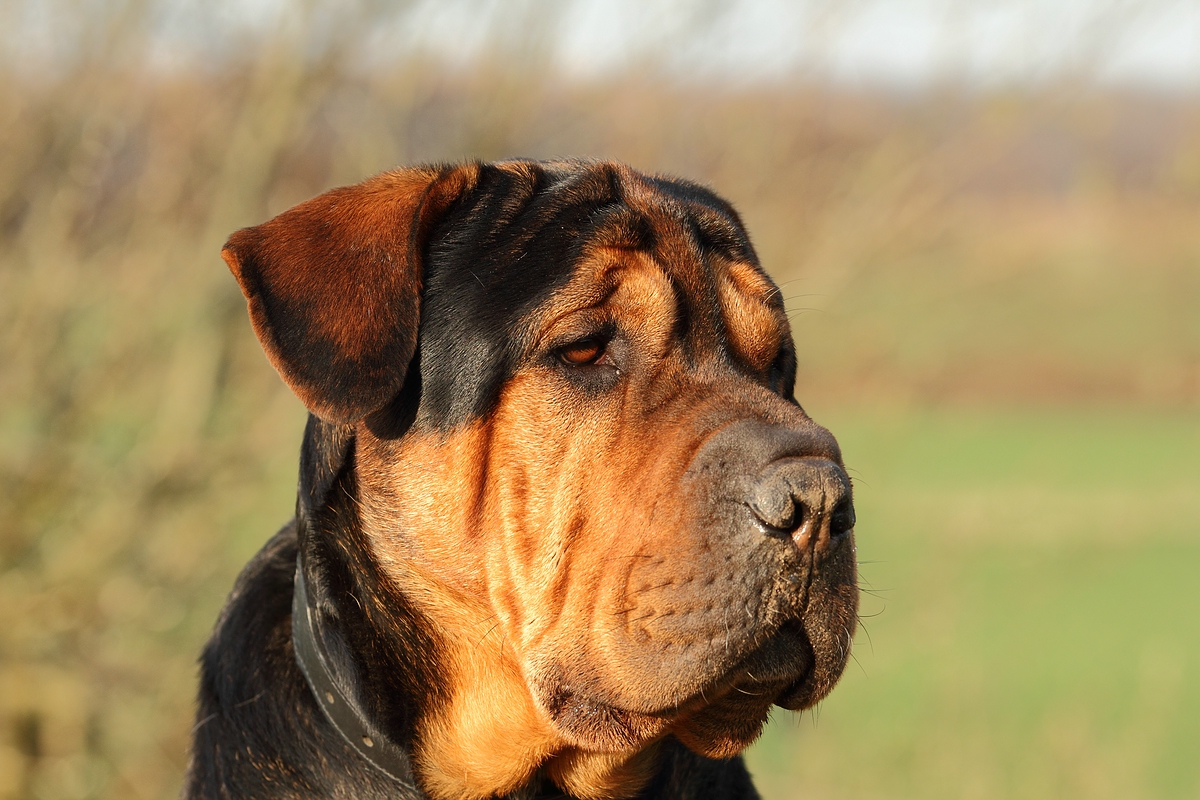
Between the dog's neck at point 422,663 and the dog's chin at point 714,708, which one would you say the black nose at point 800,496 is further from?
the dog's neck at point 422,663

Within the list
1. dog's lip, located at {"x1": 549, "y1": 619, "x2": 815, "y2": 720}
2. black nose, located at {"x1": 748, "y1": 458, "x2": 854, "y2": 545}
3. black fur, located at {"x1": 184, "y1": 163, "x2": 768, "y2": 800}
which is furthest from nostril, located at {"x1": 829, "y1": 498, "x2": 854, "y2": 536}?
black fur, located at {"x1": 184, "y1": 163, "x2": 768, "y2": 800}

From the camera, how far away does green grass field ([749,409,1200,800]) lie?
8453 mm

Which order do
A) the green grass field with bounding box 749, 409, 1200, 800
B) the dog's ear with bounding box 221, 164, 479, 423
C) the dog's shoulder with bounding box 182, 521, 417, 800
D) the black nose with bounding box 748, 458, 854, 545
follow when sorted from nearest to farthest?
the black nose with bounding box 748, 458, 854, 545
the dog's ear with bounding box 221, 164, 479, 423
the dog's shoulder with bounding box 182, 521, 417, 800
the green grass field with bounding box 749, 409, 1200, 800

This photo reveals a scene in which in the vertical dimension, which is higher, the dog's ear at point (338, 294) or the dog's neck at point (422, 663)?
the dog's ear at point (338, 294)

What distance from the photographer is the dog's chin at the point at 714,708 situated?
2752 mm

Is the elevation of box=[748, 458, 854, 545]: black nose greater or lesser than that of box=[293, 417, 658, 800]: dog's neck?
greater

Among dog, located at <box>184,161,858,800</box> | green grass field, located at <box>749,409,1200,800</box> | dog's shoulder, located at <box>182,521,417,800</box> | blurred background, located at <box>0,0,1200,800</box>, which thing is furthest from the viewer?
green grass field, located at <box>749,409,1200,800</box>

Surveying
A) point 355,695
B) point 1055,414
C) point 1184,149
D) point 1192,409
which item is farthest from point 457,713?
point 1055,414

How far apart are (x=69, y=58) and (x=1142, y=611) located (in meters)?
17.1

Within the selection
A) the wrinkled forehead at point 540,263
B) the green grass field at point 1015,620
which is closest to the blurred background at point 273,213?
the green grass field at point 1015,620

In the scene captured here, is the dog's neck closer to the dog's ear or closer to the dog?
the dog

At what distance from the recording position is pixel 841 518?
2.65m

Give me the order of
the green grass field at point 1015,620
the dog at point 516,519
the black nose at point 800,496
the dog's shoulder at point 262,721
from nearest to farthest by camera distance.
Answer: the black nose at point 800,496 → the dog at point 516,519 → the dog's shoulder at point 262,721 → the green grass field at point 1015,620

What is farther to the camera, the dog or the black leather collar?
the black leather collar
